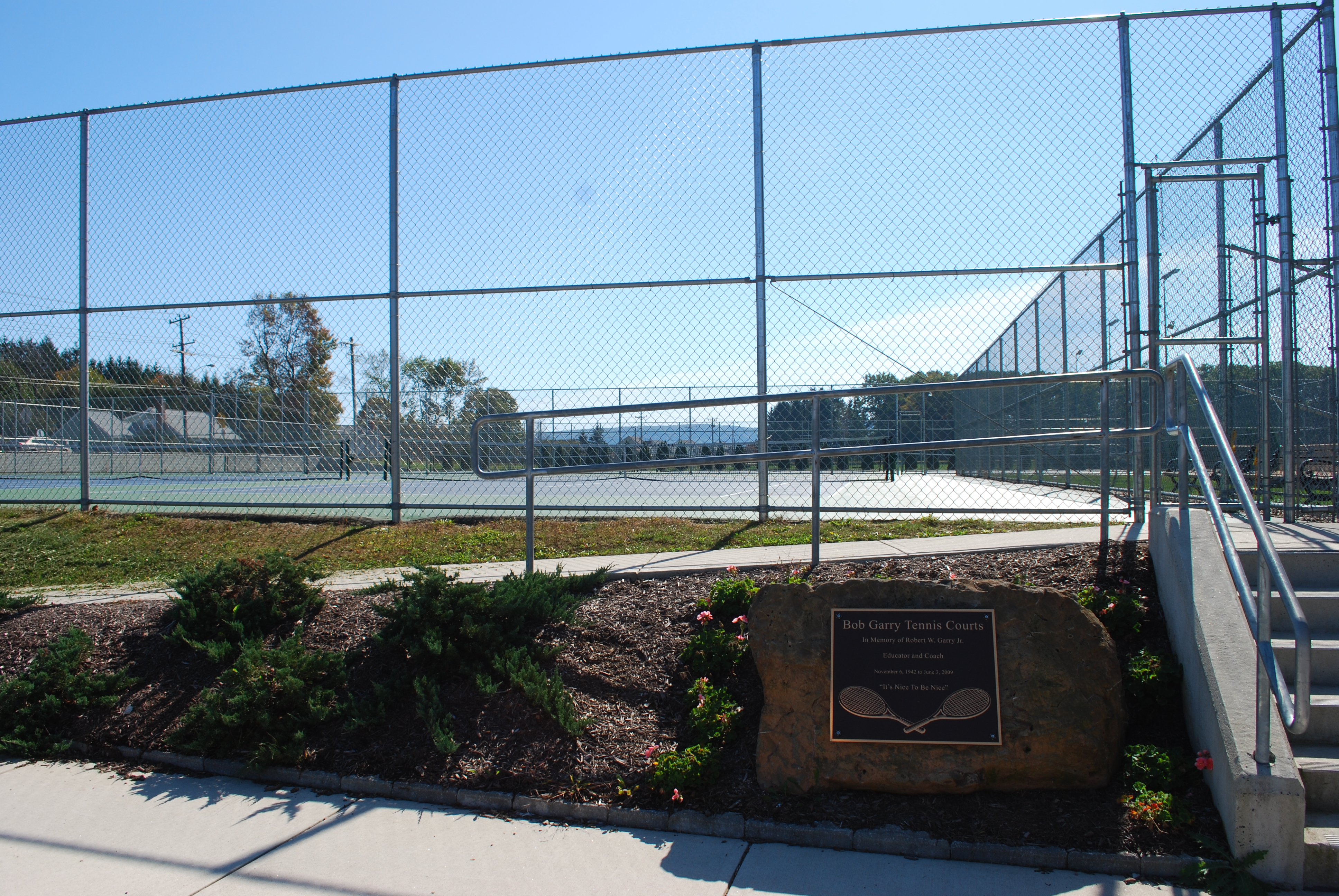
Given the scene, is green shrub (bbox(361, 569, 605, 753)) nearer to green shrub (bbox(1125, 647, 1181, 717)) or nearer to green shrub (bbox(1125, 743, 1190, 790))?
green shrub (bbox(1125, 743, 1190, 790))

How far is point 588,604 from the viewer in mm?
5008

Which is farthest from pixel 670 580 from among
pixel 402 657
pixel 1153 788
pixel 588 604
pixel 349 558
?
A: pixel 349 558

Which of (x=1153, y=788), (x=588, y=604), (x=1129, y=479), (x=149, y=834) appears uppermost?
(x=1129, y=479)

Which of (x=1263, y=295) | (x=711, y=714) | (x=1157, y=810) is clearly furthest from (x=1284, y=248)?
(x=711, y=714)

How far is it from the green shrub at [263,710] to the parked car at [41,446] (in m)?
12.0

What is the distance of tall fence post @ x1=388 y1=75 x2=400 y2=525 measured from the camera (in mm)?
8070

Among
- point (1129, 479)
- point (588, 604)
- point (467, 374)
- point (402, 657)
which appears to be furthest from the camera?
point (467, 374)

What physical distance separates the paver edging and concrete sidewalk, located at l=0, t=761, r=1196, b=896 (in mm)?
47

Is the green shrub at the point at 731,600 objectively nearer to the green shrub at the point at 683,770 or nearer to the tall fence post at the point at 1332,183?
the green shrub at the point at 683,770

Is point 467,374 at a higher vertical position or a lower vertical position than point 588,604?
higher

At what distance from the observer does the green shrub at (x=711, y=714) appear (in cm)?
371

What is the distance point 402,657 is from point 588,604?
3.73 ft

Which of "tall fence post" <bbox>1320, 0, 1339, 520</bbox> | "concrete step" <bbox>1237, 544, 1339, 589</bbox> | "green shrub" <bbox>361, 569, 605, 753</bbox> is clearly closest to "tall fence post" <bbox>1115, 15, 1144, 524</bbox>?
"tall fence post" <bbox>1320, 0, 1339, 520</bbox>

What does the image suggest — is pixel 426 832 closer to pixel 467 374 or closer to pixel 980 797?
pixel 980 797
